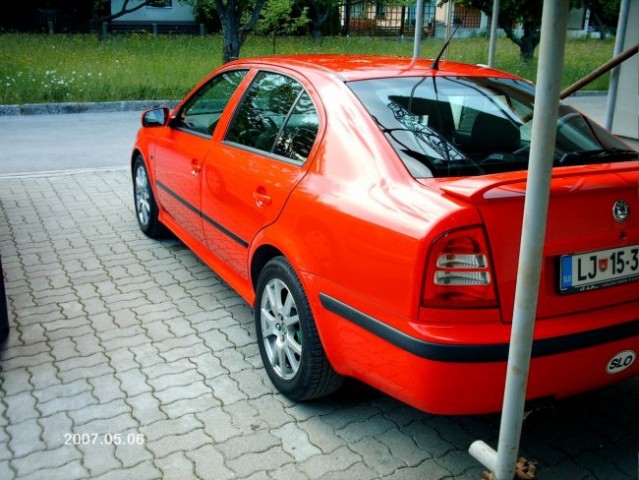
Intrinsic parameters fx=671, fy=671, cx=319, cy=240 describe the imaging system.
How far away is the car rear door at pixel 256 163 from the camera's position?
10.5 ft

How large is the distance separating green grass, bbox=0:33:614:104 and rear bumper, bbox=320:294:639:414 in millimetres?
12209

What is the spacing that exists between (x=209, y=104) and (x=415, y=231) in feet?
8.23

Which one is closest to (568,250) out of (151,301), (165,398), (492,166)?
(492,166)

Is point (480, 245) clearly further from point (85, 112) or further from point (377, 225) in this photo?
point (85, 112)

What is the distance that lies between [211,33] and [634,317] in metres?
32.8

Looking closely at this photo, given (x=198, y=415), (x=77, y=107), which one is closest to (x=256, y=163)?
(x=198, y=415)

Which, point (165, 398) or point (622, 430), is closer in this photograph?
point (622, 430)

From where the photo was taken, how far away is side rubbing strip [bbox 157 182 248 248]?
361 cm

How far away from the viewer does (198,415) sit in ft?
10.1

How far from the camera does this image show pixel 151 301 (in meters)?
4.40

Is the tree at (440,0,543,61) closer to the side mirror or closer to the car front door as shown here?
the side mirror
